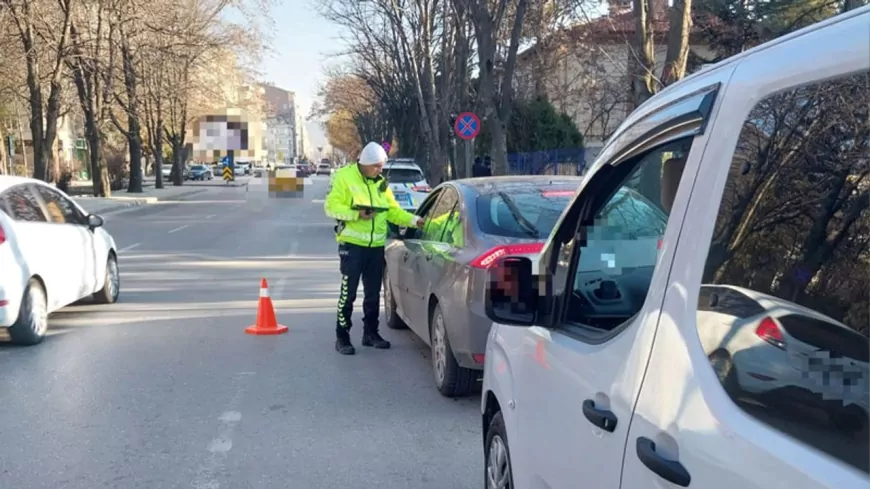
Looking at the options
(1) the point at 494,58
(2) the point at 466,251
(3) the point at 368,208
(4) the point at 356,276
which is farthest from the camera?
(1) the point at 494,58

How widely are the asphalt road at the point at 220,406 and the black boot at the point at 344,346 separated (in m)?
0.08

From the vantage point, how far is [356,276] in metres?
7.68

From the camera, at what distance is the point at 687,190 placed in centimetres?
196

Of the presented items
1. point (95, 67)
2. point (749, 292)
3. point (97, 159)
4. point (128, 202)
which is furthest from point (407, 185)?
point (97, 159)

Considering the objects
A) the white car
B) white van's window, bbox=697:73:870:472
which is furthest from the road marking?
white van's window, bbox=697:73:870:472

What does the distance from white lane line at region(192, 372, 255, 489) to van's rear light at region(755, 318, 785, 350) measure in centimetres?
358

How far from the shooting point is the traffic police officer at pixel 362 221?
24.6 feet

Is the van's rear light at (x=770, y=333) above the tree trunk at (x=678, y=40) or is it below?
below

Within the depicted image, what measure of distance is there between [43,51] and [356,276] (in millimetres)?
26703

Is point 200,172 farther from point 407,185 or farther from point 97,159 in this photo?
point 407,185

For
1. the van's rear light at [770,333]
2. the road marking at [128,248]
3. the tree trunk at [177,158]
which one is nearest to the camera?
the van's rear light at [770,333]

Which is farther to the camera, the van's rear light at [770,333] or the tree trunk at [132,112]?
the tree trunk at [132,112]

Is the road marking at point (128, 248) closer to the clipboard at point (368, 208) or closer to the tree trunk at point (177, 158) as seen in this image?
the clipboard at point (368, 208)

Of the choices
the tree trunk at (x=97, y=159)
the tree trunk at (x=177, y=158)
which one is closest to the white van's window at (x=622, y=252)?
the tree trunk at (x=97, y=159)
